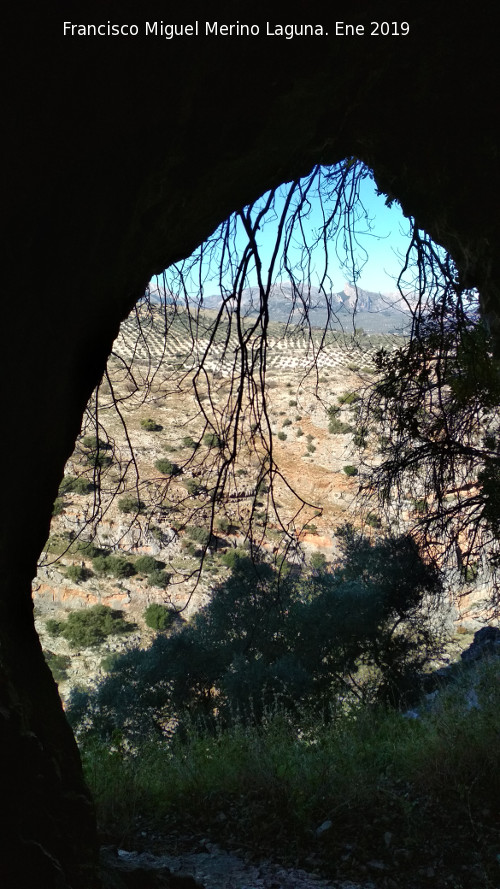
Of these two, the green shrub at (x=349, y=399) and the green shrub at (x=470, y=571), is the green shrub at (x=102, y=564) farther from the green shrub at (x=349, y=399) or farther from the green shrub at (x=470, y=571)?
the green shrub at (x=470, y=571)

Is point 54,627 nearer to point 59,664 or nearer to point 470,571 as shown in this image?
point 59,664

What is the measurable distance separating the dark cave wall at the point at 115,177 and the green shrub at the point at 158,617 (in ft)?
59.8

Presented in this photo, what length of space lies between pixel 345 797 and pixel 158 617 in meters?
16.9

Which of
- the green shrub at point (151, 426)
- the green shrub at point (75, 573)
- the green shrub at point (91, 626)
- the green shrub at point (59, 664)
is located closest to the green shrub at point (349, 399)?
the green shrub at point (59, 664)

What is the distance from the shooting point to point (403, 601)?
11539 millimetres

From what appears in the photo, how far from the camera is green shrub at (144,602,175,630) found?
19.5 metres

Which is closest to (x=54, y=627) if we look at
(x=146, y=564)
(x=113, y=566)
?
(x=113, y=566)

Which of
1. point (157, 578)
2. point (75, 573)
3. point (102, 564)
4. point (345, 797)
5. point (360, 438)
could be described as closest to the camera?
point (345, 797)

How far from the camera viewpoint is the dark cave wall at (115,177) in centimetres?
132

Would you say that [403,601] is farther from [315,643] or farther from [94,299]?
[94,299]

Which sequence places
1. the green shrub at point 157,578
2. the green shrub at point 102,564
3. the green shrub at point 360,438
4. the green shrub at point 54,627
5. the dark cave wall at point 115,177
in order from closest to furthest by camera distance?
1. the dark cave wall at point 115,177
2. the green shrub at point 360,438
3. the green shrub at point 54,627
4. the green shrub at point 157,578
5. the green shrub at point 102,564

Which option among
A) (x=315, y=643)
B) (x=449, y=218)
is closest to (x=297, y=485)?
(x=315, y=643)

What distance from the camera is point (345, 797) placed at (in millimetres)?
3914

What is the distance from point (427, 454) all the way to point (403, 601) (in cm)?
656
